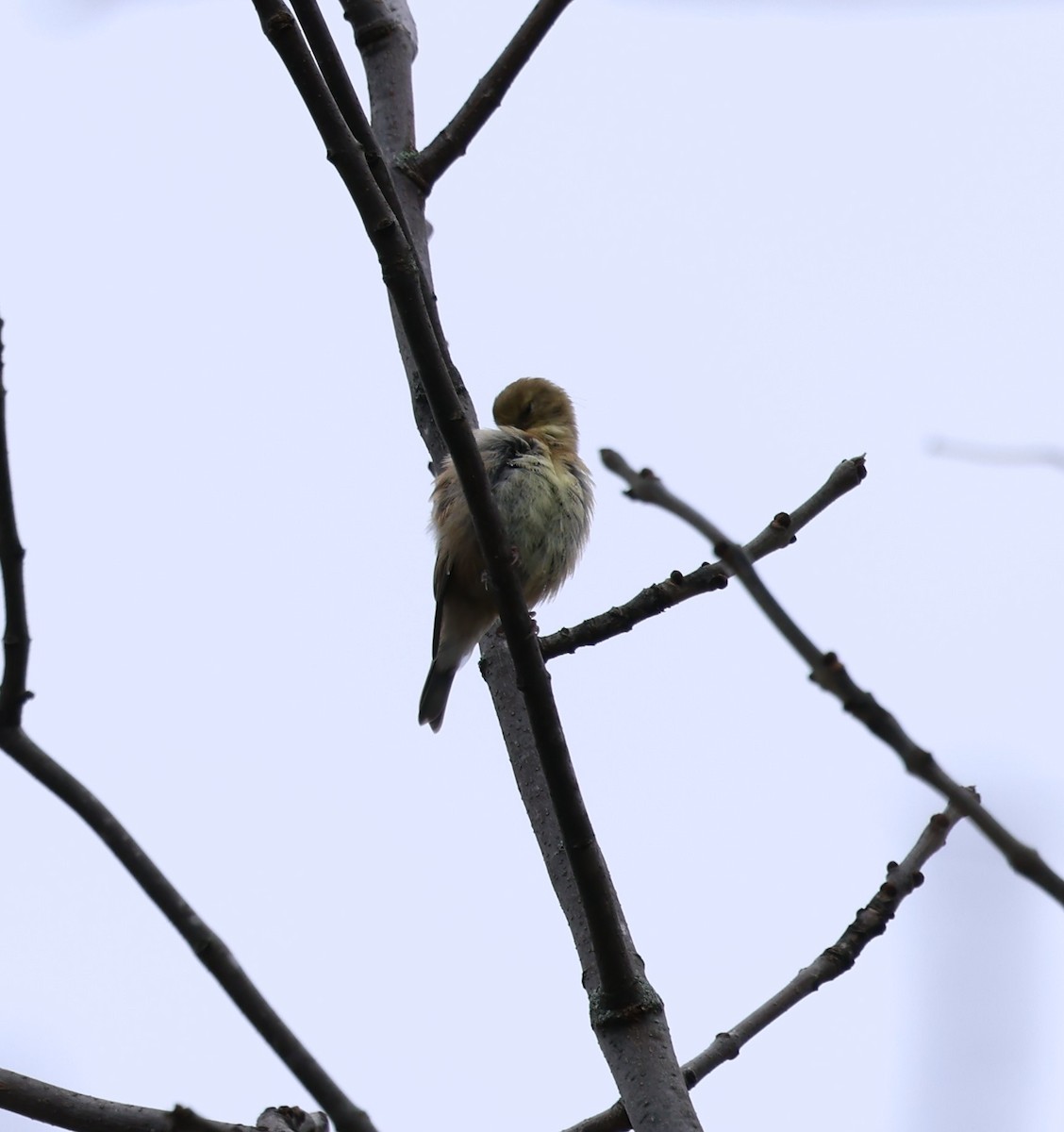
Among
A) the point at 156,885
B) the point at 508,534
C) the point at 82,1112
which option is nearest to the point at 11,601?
the point at 156,885

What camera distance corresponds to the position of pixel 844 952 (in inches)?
126

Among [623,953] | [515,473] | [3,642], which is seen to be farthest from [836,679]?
[515,473]

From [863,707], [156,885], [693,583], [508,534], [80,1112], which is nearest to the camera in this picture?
[863,707]

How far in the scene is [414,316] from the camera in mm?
2750

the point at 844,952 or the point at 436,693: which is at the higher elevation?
the point at 436,693

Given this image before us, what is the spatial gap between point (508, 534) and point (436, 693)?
2.43 ft

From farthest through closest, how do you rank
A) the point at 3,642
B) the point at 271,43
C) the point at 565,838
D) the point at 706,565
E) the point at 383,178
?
1. the point at 706,565
2. the point at 383,178
3. the point at 565,838
4. the point at 271,43
5. the point at 3,642

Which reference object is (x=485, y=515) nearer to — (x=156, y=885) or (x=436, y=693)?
(x=156, y=885)

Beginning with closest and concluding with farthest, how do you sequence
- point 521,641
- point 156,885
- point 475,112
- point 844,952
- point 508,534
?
1. point 156,885
2. point 521,641
3. point 844,952
4. point 475,112
5. point 508,534

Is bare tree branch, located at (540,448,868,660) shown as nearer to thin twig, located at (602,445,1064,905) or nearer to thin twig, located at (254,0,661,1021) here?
thin twig, located at (254,0,661,1021)

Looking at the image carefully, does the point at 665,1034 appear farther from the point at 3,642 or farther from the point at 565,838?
the point at 3,642

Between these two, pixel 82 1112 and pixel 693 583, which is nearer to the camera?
pixel 82 1112

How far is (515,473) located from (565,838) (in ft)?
9.64

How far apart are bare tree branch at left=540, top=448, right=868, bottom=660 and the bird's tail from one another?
201cm
